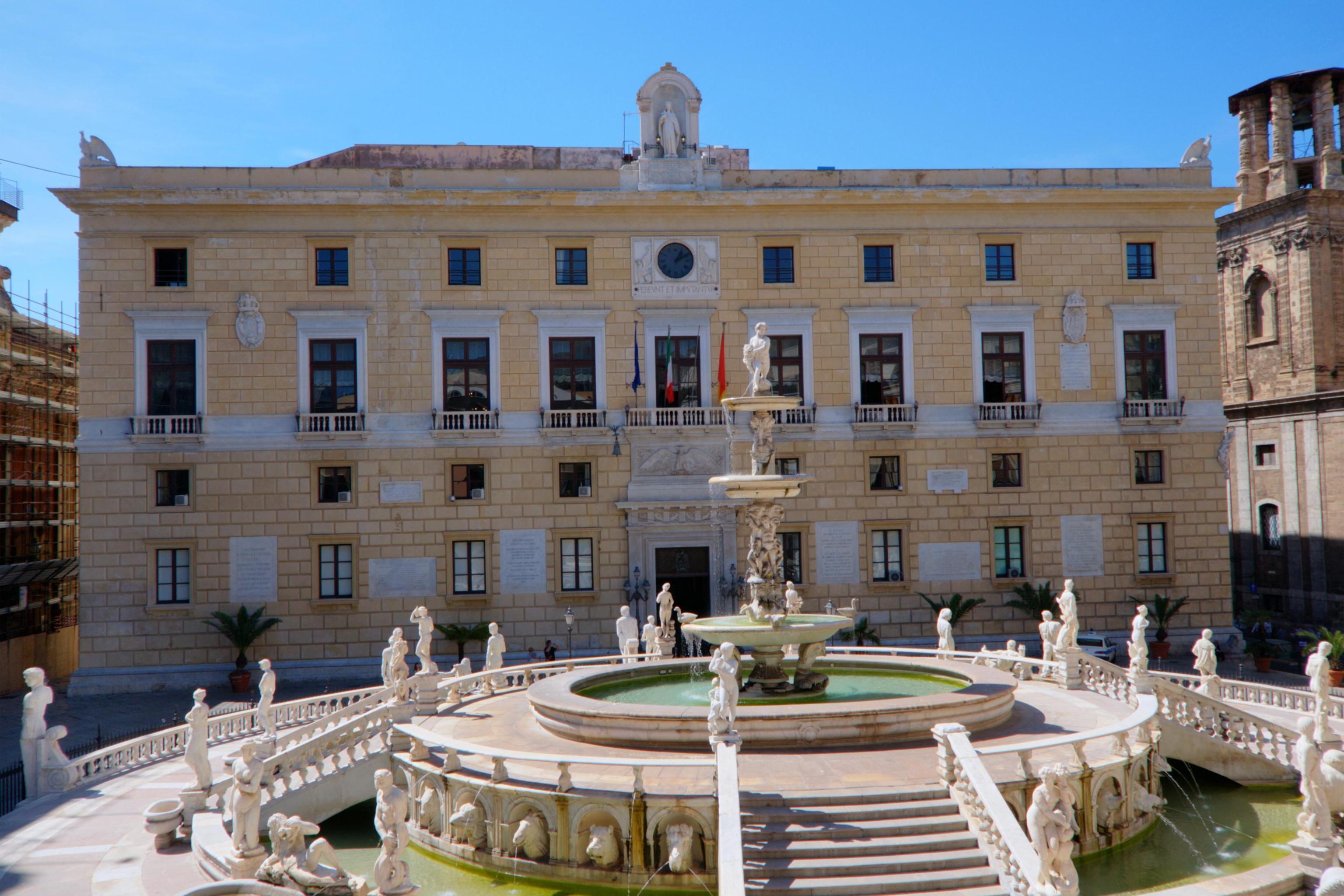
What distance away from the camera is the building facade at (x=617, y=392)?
1243 inches

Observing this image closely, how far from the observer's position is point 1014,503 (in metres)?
33.5

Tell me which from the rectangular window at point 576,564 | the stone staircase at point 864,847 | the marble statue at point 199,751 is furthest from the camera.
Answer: the rectangular window at point 576,564

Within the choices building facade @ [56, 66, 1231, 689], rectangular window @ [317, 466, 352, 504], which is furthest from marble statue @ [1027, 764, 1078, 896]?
rectangular window @ [317, 466, 352, 504]

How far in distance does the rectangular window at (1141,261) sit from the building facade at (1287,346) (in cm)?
1017

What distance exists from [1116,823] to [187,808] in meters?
13.0

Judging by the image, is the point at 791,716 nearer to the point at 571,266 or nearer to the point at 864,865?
the point at 864,865

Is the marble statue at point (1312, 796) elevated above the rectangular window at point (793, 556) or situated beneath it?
situated beneath

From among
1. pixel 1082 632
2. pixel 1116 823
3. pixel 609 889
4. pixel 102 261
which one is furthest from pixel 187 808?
pixel 1082 632

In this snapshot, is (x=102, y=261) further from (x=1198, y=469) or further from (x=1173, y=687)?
(x=1198, y=469)

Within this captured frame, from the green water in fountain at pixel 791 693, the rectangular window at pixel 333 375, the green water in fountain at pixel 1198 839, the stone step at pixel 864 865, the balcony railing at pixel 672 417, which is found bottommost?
the green water in fountain at pixel 1198 839

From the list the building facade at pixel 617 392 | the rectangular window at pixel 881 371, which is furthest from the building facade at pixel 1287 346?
the rectangular window at pixel 881 371

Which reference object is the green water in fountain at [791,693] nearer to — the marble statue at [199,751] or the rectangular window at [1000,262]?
the marble statue at [199,751]

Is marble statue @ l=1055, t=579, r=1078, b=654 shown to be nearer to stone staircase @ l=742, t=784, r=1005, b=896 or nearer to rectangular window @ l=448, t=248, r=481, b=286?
stone staircase @ l=742, t=784, r=1005, b=896

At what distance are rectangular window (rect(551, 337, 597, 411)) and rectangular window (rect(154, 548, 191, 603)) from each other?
469 inches
